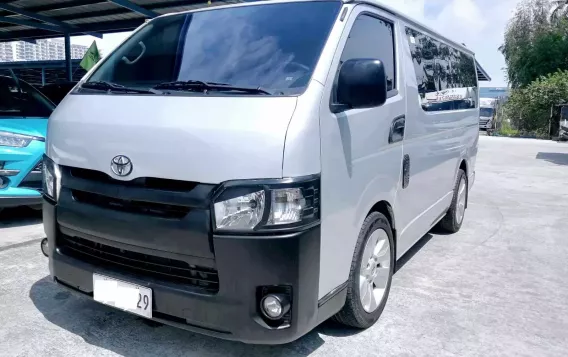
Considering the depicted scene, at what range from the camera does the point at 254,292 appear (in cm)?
227

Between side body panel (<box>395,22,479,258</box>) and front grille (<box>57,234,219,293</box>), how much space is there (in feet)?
5.15

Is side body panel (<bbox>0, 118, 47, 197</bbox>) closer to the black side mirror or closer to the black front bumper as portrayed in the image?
the black front bumper

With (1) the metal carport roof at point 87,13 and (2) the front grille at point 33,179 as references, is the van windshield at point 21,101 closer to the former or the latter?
(2) the front grille at point 33,179

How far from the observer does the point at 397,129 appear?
3.27 metres

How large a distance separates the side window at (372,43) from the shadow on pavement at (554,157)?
432 inches

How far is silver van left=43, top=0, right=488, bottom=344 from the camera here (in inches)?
88.5

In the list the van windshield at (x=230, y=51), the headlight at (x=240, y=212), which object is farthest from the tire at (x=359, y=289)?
the van windshield at (x=230, y=51)

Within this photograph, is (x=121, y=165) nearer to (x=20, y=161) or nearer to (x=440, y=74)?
(x=20, y=161)

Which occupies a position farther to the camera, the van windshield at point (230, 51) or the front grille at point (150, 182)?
the van windshield at point (230, 51)

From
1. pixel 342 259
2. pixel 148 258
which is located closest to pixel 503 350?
pixel 342 259

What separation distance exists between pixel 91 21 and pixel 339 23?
14771 mm

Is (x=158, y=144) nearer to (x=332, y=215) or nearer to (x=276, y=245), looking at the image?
(x=276, y=245)

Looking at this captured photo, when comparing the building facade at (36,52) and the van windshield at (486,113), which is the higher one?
the building facade at (36,52)

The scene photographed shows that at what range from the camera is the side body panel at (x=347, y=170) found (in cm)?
246
